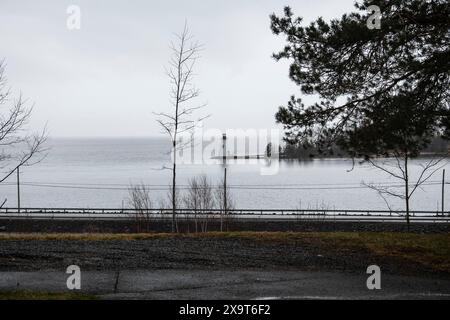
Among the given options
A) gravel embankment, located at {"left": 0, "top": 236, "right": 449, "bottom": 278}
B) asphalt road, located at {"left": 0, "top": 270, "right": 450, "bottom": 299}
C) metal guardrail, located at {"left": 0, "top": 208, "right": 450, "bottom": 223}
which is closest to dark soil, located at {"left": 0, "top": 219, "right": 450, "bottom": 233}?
metal guardrail, located at {"left": 0, "top": 208, "right": 450, "bottom": 223}

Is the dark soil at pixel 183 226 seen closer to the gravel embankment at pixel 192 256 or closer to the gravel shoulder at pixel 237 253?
the gravel shoulder at pixel 237 253

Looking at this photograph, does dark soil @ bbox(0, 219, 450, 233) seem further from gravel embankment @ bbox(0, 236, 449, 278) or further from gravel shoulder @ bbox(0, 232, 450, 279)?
gravel embankment @ bbox(0, 236, 449, 278)

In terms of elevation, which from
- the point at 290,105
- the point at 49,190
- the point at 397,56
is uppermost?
the point at 397,56

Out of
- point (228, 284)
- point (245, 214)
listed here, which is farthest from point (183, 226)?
point (228, 284)

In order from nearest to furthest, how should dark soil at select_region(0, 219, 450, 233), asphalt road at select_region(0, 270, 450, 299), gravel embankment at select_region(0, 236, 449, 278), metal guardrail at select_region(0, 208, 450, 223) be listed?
1. asphalt road at select_region(0, 270, 450, 299)
2. gravel embankment at select_region(0, 236, 449, 278)
3. dark soil at select_region(0, 219, 450, 233)
4. metal guardrail at select_region(0, 208, 450, 223)

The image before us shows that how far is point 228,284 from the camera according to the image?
7.94 meters

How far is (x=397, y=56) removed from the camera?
1139 centimetres

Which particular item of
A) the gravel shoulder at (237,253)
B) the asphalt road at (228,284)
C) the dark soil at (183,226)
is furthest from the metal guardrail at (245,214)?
the asphalt road at (228,284)

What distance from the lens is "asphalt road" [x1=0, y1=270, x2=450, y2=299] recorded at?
23.9 feet

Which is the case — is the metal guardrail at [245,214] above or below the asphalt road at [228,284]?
below

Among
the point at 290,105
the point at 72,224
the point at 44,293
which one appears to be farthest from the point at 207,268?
the point at 72,224

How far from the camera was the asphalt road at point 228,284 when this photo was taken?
23.9 ft
